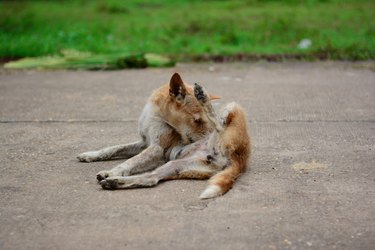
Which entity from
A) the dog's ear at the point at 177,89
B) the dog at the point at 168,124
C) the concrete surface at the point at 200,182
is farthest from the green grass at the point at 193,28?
the dog's ear at the point at 177,89

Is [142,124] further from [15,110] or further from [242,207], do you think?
[15,110]

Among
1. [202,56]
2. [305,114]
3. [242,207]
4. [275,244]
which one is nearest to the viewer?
[275,244]

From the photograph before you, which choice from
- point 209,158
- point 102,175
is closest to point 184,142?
point 209,158

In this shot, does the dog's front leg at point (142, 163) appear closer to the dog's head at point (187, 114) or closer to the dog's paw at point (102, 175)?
the dog's paw at point (102, 175)

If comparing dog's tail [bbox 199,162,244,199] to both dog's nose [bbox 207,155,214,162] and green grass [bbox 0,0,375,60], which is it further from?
green grass [bbox 0,0,375,60]

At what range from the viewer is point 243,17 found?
41.3 ft

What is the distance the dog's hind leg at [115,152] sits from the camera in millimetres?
5543

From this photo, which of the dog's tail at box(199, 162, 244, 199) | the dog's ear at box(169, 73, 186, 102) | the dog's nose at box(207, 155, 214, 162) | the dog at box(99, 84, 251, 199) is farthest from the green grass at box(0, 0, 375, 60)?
the dog's tail at box(199, 162, 244, 199)

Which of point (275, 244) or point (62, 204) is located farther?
point (62, 204)

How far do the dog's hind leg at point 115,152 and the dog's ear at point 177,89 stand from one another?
58cm

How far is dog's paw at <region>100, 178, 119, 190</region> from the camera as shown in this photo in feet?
15.6

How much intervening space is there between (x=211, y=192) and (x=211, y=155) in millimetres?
544

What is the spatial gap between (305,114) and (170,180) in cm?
246

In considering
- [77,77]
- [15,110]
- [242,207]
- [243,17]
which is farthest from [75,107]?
[243,17]
